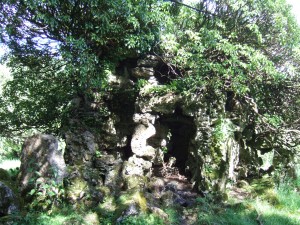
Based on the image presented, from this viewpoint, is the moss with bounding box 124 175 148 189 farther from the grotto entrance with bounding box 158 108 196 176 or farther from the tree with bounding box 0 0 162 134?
the tree with bounding box 0 0 162 134

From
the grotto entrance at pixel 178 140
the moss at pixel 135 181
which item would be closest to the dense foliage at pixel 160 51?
the grotto entrance at pixel 178 140

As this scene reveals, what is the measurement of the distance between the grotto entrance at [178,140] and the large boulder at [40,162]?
164 inches

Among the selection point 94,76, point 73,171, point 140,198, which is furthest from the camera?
point 94,76

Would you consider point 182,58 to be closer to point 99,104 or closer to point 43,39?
point 99,104

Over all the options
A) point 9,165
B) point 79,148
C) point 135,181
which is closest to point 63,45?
point 79,148

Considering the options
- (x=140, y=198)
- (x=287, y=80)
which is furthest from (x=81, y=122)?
(x=287, y=80)

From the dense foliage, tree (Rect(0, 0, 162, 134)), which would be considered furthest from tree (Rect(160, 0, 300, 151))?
tree (Rect(0, 0, 162, 134))

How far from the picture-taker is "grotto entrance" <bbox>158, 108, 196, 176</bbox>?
10309mm

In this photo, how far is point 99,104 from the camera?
9570 mm

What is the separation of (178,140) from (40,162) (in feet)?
18.4

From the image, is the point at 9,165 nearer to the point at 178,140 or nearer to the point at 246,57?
the point at 178,140

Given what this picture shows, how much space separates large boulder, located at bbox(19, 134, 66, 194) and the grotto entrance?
4.15 m

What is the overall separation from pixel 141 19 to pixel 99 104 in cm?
325

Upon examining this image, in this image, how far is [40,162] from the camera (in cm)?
683
